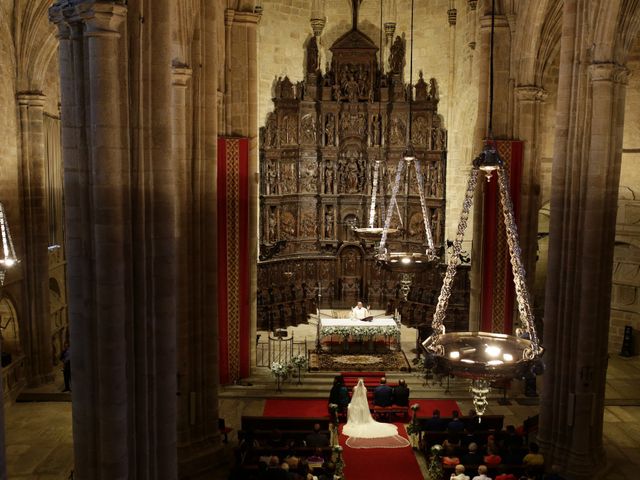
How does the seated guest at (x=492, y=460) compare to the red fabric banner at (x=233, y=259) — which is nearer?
the seated guest at (x=492, y=460)


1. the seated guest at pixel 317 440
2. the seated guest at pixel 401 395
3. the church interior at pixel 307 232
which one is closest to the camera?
the church interior at pixel 307 232

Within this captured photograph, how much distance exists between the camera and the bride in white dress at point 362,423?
15.7 m

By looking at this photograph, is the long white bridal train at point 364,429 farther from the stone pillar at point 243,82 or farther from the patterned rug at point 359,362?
the stone pillar at point 243,82

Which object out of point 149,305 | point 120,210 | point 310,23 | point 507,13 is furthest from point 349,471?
point 310,23

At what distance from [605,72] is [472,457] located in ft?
24.1

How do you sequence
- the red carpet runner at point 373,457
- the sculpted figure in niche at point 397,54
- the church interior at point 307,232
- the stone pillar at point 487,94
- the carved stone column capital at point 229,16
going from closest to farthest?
the church interior at point 307,232, the red carpet runner at point 373,457, the stone pillar at point 487,94, the carved stone column capital at point 229,16, the sculpted figure in niche at point 397,54

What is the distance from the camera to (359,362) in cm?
2048

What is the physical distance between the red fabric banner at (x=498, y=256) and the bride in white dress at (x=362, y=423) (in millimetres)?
4539

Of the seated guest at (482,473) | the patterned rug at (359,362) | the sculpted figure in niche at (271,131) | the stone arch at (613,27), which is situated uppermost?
the stone arch at (613,27)

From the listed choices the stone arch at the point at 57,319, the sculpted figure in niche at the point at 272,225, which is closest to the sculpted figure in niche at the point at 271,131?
the sculpted figure in niche at the point at 272,225

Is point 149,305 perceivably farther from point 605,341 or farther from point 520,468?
point 605,341

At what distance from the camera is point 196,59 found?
45.3 feet

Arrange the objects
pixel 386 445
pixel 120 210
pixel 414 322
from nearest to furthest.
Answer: pixel 120 210 → pixel 386 445 → pixel 414 322

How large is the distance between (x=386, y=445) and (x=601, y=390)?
4639mm
